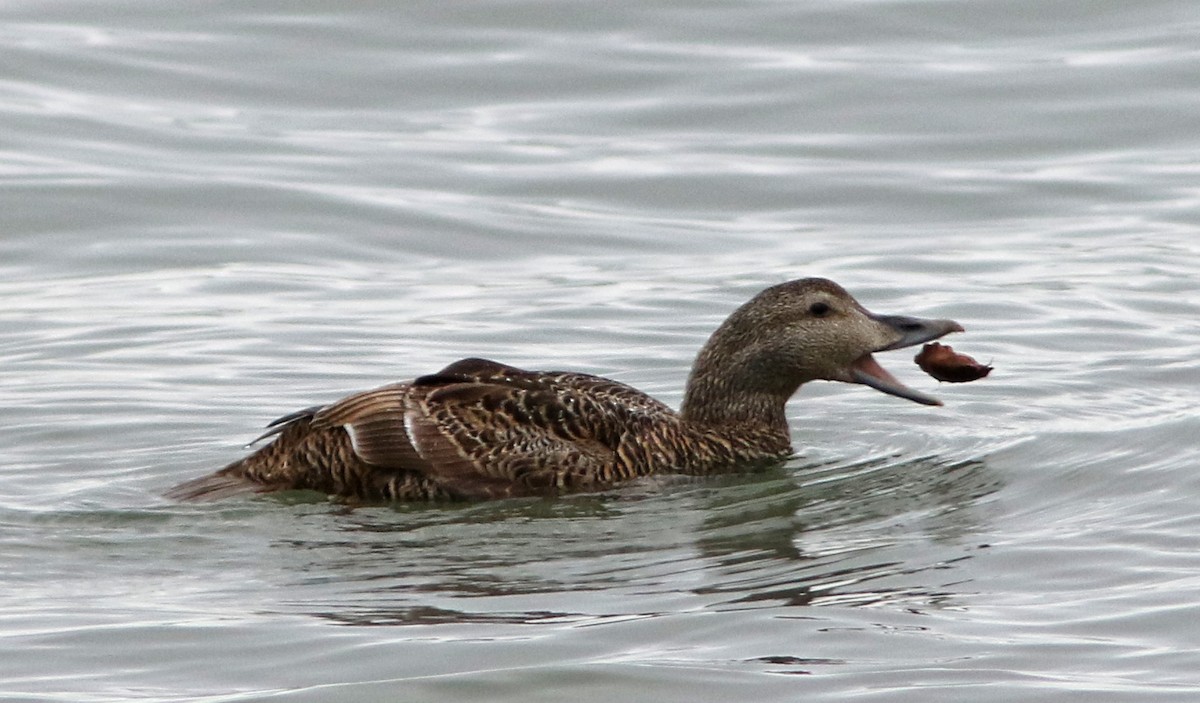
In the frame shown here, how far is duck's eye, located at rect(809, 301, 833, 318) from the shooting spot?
1070 cm

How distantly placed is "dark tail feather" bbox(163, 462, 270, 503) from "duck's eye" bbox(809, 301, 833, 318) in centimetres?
264

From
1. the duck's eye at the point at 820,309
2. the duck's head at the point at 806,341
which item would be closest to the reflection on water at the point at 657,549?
the duck's head at the point at 806,341

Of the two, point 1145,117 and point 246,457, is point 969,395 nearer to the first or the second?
point 246,457

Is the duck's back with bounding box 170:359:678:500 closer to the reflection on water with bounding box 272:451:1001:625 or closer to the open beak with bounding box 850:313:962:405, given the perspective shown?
the reflection on water with bounding box 272:451:1001:625

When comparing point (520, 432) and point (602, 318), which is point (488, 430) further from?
point (602, 318)

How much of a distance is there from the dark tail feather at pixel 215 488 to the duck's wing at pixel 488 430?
0.40 m

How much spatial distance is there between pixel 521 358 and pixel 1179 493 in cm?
455

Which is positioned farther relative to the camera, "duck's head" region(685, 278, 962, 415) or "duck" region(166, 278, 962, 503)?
"duck's head" region(685, 278, 962, 415)

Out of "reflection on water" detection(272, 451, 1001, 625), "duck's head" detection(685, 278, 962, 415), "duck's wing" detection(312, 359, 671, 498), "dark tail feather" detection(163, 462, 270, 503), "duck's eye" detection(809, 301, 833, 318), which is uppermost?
"duck's eye" detection(809, 301, 833, 318)

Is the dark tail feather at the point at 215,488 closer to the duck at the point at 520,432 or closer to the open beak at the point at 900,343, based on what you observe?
the duck at the point at 520,432

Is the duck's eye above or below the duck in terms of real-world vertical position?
above

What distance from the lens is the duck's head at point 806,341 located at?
35.1 ft

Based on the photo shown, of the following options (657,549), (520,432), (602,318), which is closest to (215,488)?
(520,432)

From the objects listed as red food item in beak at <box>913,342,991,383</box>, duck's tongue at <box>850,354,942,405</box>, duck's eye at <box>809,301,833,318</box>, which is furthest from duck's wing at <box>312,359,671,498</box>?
red food item in beak at <box>913,342,991,383</box>
